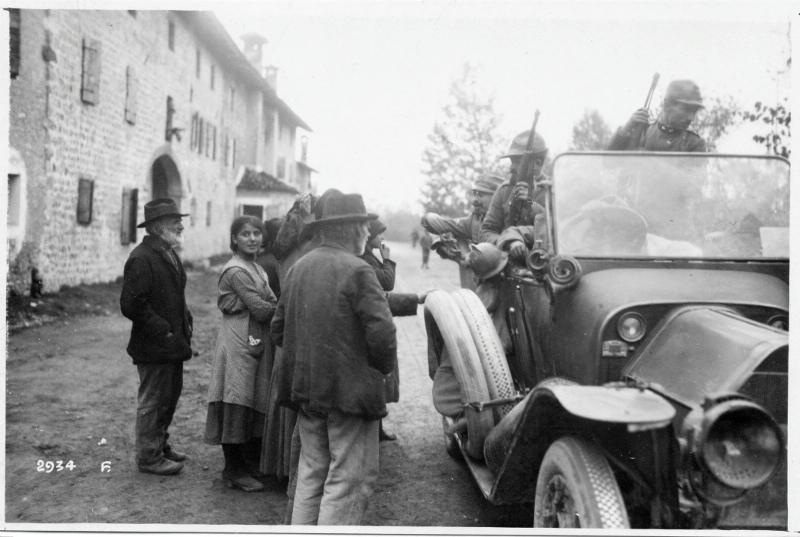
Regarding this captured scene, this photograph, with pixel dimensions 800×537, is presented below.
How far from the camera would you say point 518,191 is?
4.45 metres

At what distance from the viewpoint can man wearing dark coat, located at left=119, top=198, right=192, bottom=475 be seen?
4.22 meters

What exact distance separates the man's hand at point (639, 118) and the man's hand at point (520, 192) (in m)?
0.82

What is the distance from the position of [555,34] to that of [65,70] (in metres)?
10.6

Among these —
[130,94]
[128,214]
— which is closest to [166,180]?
[128,214]

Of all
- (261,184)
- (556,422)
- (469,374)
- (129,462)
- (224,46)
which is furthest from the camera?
(261,184)

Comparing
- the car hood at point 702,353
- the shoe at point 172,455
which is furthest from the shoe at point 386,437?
the car hood at point 702,353

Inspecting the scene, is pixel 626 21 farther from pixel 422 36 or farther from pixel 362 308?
pixel 362 308

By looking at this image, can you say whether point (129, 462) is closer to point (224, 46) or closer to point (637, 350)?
point (637, 350)

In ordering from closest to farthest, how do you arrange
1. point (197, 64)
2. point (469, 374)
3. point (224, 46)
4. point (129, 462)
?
point (469, 374) → point (129, 462) → point (197, 64) → point (224, 46)

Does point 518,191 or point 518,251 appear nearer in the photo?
point 518,251

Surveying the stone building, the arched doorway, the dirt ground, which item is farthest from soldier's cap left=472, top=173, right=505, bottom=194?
the arched doorway

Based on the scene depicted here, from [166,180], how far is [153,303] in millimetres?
17498

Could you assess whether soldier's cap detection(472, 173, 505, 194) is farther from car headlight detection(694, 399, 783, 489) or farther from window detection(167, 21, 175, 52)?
window detection(167, 21, 175, 52)

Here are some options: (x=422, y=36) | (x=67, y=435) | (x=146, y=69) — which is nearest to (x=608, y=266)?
(x=422, y=36)
